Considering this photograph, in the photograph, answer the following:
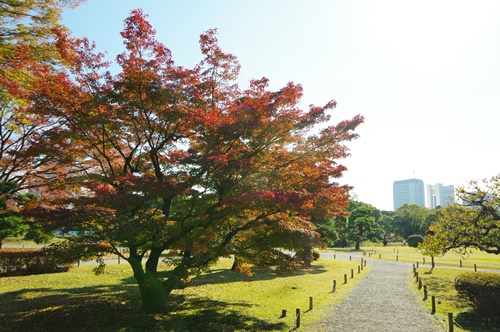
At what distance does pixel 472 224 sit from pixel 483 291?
15.4ft

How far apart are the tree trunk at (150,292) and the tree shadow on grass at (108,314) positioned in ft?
1.31

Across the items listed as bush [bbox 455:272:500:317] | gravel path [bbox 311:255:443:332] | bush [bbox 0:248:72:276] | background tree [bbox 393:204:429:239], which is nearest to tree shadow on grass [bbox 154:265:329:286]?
gravel path [bbox 311:255:443:332]

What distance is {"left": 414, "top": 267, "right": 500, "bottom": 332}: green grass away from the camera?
11.1 m

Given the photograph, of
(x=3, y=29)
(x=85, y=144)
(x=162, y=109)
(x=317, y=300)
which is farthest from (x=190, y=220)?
(x=3, y=29)

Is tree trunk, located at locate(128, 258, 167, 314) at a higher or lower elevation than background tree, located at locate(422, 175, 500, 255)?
lower

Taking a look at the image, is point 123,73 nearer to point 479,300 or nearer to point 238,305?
point 238,305

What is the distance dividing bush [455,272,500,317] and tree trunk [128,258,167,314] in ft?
40.5

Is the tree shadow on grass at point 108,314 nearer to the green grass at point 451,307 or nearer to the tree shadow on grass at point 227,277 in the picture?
the tree shadow on grass at point 227,277

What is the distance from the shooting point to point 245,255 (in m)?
12.8

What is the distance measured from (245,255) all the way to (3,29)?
11421mm

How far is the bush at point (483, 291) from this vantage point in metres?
11.6

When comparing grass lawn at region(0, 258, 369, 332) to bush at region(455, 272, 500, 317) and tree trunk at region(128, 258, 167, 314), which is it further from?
bush at region(455, 272, 500, 317)

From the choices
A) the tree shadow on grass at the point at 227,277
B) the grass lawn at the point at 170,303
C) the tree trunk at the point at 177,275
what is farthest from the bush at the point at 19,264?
the tree trunk at the point at 177,275

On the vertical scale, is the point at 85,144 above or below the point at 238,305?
above
